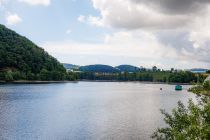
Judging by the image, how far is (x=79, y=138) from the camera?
236 ft

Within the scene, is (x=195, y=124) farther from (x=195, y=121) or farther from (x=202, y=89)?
(x=202, y=89)

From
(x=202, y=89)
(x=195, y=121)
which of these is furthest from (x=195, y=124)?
(x=202, y=89)

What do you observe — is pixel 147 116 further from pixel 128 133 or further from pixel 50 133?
pixel 50 133

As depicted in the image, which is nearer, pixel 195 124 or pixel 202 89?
pixel 195 124

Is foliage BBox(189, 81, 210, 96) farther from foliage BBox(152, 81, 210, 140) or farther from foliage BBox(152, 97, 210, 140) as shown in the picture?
foliage BBox(152, 97, 210, 140)

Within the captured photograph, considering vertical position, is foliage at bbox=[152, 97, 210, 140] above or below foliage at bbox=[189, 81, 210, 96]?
below

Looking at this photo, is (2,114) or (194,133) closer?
(194,133)

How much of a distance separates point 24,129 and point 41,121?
14.3m

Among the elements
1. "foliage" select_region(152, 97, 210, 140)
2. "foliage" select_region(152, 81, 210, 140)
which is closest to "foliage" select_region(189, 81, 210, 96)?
"foliage" select_region(152, 81, 210, 140)

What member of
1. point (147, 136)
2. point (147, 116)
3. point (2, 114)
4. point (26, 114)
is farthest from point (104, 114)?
point (147, 136)

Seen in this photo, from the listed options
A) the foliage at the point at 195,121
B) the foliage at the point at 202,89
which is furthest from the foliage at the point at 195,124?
the foliage at the point at 202,89

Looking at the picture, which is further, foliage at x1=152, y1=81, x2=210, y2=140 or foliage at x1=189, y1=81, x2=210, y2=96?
foliage at x1=189, y1=81, x2=210, y2=96

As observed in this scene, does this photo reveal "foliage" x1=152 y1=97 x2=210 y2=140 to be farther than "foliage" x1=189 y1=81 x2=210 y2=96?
No

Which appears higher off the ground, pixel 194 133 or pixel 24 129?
pixel 194 133
